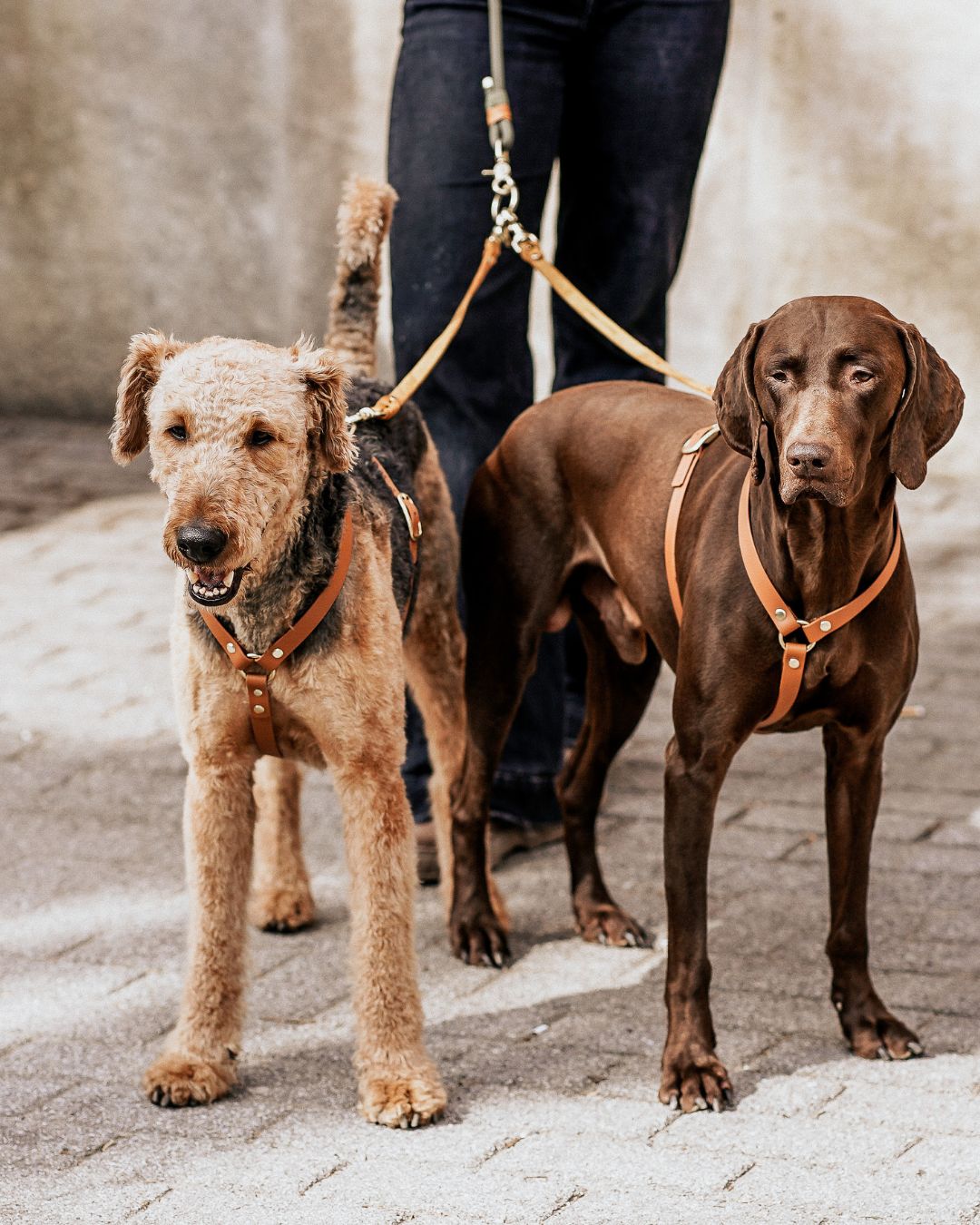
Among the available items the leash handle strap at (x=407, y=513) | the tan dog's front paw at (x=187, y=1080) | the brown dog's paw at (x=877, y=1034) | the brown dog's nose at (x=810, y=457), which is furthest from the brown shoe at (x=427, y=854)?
the brown dog's nose at (x=810, y=457)

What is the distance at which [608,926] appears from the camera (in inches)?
158

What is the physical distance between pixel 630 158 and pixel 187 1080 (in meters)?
2.51

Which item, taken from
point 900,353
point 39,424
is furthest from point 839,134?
point 900,353

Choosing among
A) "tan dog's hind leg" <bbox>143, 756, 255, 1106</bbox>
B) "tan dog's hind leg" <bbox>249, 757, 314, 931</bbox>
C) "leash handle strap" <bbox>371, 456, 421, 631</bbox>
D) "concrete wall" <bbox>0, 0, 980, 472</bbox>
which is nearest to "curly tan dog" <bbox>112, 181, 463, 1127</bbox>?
"tan dog's hind leg" <bbox>143, 756, 255, 1106</bbox>

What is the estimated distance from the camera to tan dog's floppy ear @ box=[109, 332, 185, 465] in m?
3.09

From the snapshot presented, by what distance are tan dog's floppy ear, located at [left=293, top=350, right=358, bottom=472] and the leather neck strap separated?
0.20 metres

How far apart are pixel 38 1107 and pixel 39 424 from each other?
6902mm

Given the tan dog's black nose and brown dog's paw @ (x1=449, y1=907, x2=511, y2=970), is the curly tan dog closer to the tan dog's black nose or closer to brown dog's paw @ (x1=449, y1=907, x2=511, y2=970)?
the tan dog's black nose

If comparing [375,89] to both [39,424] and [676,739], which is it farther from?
[676,739]

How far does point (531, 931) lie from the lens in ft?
13.5


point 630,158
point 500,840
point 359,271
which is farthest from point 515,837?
point 630,158

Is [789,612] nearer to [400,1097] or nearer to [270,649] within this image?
[270,649]

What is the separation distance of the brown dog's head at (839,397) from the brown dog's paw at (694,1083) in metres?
1.11

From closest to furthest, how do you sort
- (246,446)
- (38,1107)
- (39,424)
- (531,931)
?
(246,446)
(38,1107)
(531,931)
(39,424)
